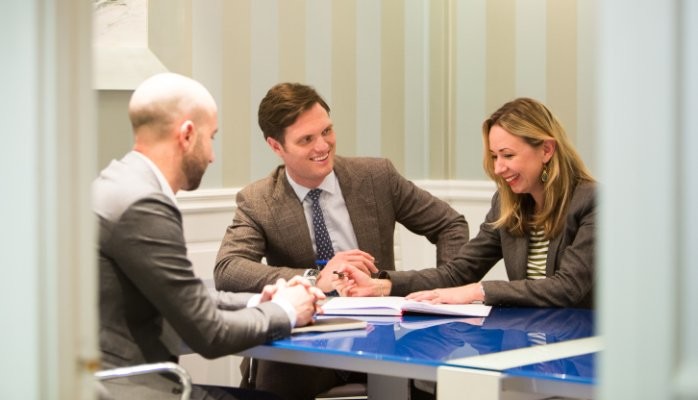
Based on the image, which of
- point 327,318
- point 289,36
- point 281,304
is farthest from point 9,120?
point 289,36

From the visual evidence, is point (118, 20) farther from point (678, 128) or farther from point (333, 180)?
point (678, 128)

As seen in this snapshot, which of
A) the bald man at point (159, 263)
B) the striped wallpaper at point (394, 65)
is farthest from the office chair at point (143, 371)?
the striped wallpaper at point (394, 65)

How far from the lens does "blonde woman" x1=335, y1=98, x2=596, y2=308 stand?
11.1ft

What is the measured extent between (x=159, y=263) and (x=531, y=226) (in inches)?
58.3

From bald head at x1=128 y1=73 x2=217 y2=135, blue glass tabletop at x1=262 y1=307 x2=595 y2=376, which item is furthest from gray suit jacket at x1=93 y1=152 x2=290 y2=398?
blue glass tabletop at x1=262 y1=307 x2=595 y2=376

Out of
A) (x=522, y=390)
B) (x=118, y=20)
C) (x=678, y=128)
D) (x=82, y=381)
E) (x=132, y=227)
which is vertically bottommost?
(x=522, y=390)

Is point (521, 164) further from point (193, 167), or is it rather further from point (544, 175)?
point (193, 167)

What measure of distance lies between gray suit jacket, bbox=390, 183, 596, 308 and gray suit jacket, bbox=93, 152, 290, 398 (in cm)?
97

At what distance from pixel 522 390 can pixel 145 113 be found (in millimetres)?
1201

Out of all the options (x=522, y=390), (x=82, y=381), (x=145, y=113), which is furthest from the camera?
(x=145, y=113)

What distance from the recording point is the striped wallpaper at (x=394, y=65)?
15.9 ft

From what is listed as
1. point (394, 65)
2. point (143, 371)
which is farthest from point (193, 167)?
point (394, 65)

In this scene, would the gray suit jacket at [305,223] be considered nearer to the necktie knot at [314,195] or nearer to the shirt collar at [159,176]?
the necktie knot at [314,195]

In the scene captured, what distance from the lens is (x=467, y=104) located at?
5430mm
